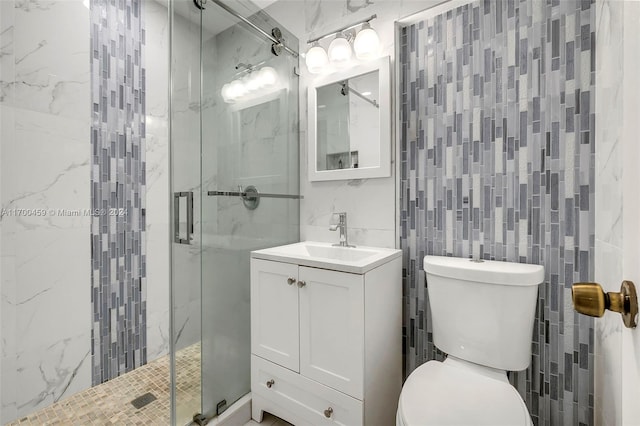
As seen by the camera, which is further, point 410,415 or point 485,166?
point 485,166

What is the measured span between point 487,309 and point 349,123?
1.14m

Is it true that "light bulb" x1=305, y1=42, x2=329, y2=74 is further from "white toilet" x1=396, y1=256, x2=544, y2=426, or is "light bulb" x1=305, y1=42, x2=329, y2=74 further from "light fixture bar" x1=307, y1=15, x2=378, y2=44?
"white toilet" x1=396, y1=256, x2=544, y2=426

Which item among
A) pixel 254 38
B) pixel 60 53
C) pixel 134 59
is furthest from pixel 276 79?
pixel 60 53

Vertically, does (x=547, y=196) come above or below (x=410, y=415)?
above

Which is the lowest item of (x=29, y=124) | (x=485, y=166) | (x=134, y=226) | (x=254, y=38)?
(x=134, y=226)

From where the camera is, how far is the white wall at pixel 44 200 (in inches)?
59.2

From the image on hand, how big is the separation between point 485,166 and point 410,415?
1.05m

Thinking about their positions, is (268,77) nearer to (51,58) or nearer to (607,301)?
(51,58)

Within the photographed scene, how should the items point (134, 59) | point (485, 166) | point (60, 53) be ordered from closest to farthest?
point (485, 166), point (60, 53), point (134, 59)

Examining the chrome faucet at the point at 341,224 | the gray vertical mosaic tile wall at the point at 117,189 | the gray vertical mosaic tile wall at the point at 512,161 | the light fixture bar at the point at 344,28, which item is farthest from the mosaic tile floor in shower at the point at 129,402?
the light fixture bar at the point at 344,28

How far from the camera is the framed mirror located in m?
1.57

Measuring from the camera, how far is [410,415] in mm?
916

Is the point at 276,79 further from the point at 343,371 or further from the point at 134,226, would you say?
the point at 343,371

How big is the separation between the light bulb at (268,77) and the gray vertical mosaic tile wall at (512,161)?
0.73 m
